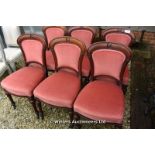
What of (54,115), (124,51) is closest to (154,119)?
(124,51)

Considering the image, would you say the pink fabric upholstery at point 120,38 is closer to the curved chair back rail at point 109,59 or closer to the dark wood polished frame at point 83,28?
the dark wood polished frame at point 83,28

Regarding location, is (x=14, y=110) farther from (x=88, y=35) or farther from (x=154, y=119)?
(x=154, y=119)

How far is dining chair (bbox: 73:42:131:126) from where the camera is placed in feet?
A: 4.87

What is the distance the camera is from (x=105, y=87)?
1.67 meters

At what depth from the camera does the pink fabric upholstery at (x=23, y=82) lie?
68.9 inches

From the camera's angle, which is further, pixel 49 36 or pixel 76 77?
pixel 49 36

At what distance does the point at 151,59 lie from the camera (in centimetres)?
276

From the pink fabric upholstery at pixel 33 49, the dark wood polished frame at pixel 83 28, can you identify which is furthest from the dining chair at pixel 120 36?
the pink fabric upholstery at pixel 33 49

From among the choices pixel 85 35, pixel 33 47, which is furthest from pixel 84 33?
pixel 33 47

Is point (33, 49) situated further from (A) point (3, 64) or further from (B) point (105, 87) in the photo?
(B) point (105, 87)

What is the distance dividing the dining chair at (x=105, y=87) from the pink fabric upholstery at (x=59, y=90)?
0.07 metres
